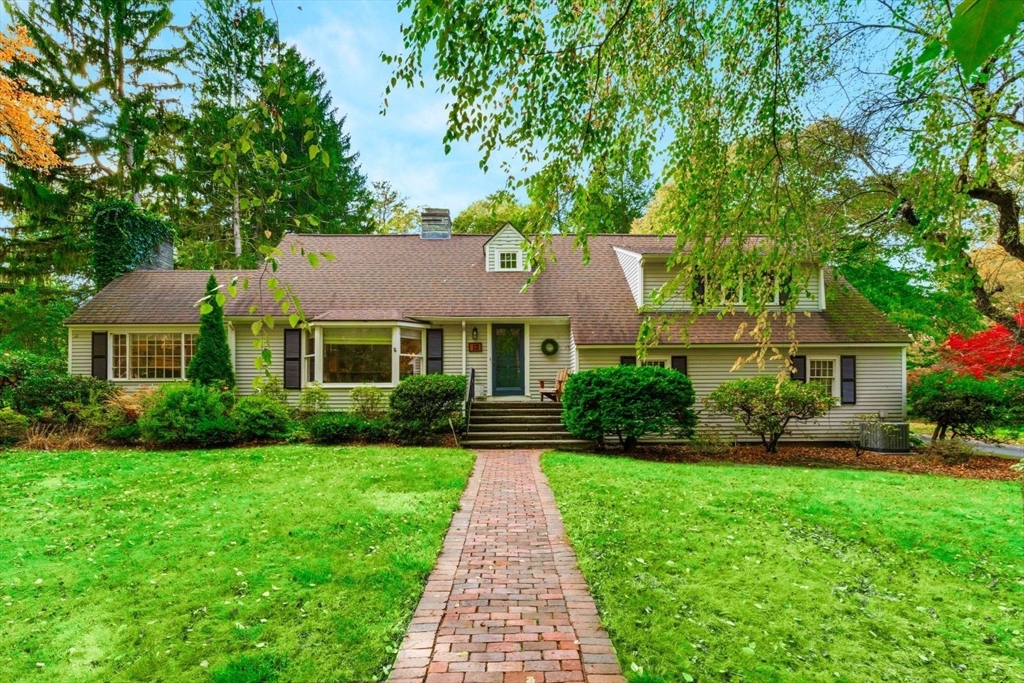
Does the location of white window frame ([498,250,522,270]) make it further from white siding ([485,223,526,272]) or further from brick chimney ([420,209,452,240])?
brick chimney ([420,209,452,240])

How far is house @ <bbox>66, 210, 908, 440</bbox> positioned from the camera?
14.5m

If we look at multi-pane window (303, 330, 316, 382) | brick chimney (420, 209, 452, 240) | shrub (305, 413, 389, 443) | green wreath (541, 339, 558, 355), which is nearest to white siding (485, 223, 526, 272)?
brick chimney (420, 209, 452, 240)

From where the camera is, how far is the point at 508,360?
51.5ft

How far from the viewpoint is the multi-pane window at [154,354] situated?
Result: 1522 centimetres

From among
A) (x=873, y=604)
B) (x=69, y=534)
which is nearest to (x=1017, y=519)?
(x=873, y=604)

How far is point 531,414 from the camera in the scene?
14.0 metres

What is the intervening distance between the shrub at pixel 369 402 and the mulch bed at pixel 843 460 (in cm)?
646

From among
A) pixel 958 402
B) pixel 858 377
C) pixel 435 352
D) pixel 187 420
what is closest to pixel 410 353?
pixel 435 352

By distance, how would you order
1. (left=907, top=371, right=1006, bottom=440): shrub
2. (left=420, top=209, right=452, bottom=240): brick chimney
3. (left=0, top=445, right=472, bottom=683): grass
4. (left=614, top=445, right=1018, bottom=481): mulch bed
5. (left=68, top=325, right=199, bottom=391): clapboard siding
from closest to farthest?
(left=0, top=445, right=472, bottom=683): grass < (left=614, top=445, right=1018, bottom=481): mulch bed < (left=907, top=371, right=1006, bottom=440): shrub < (left=68, top=325, right=199, bottom=391): clapboard siding < (left=420, top=209, right=452, bottom=240): brick chimney

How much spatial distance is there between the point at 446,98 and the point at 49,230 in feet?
84.8

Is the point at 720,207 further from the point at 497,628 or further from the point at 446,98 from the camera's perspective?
the point at 497,628

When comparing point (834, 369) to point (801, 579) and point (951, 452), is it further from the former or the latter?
point (801, 579)

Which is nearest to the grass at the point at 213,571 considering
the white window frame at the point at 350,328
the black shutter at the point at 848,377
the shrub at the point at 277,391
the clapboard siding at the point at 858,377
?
the shrub at the point at 277,391

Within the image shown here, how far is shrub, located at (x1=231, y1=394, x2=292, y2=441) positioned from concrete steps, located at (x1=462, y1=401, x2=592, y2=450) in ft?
14.3
